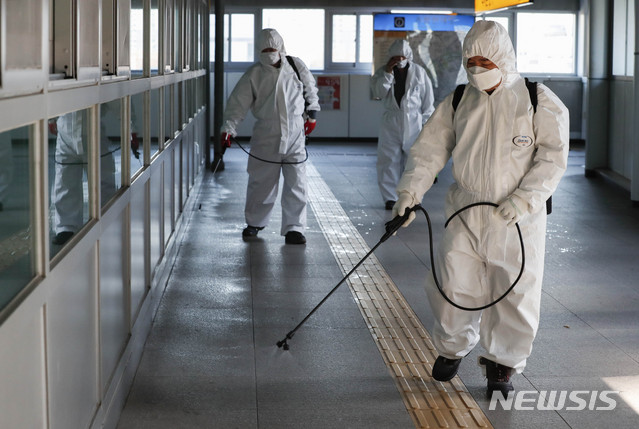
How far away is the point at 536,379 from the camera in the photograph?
3.89 metres

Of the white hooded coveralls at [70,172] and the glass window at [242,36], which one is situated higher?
the glass window at [242,36]

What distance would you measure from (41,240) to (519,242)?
2.00m

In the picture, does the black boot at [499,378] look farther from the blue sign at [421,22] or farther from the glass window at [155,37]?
the blue sign at [421,22]

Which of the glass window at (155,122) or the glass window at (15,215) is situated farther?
the glass window at (155,122)

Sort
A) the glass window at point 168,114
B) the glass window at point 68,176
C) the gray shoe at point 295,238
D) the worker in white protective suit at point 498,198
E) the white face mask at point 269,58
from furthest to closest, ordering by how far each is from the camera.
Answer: the gray shoe at point 295,238 < the white face mask at point 269,58 < the glass window at point 168,114 < the worker in white protective suit at point 498,198 < the glass window at point 68,176

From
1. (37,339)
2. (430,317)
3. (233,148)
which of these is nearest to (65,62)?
(37,339)

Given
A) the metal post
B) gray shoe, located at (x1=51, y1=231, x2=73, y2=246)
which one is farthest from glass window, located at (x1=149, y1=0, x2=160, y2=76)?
the metal post

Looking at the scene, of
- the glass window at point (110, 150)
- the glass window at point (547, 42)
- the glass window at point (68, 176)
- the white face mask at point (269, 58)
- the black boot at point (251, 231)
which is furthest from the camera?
the glass window at point (547, 42)

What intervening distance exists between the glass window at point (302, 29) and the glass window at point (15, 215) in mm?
14484

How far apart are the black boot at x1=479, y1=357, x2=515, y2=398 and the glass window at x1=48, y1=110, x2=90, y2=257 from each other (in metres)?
1.75

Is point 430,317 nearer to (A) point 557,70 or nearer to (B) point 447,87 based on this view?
(B) point 447,87

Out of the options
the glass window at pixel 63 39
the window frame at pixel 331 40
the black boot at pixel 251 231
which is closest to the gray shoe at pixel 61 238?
the glass window at pixel 63 39

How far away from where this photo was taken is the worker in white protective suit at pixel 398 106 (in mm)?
8766

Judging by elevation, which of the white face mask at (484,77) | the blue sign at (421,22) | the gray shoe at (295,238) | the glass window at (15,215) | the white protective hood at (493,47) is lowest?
the gray shoe at (295,238)
